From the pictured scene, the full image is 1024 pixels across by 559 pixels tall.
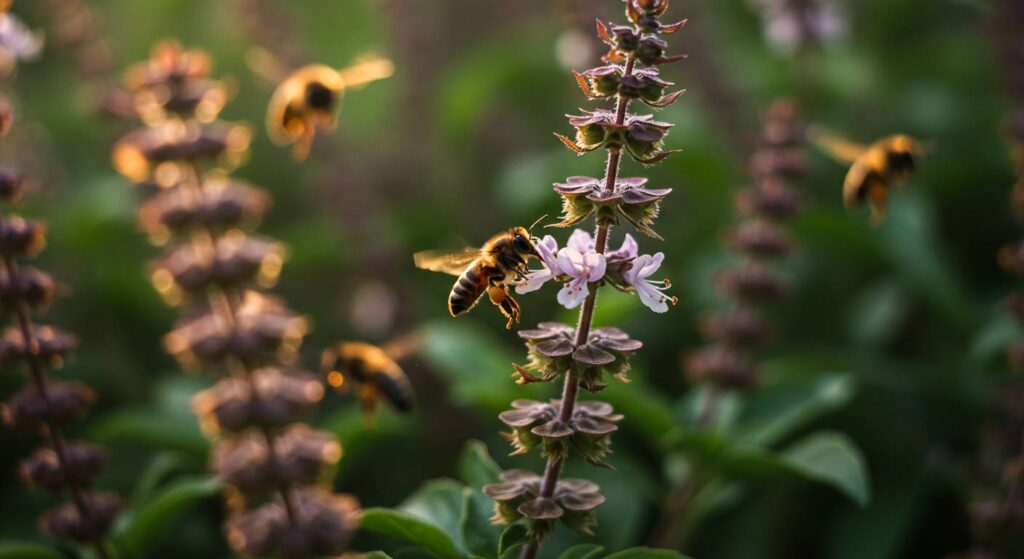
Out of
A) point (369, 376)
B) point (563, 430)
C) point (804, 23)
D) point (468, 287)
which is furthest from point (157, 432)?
point (804, 23)

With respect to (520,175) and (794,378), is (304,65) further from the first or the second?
(794,378)

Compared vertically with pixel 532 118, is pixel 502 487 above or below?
below

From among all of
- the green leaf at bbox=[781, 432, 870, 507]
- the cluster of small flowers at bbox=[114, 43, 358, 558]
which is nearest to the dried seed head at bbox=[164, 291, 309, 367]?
the cluster of small flowers at bbox=[114, 43, 358, 558]

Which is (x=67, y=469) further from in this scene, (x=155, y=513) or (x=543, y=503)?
(x=543, y=503)

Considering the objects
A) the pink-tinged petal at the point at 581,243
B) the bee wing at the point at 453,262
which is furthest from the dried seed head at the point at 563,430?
the bee wing at the point at 453,262

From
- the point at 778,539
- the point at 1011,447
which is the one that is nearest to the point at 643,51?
the point at 1011,447

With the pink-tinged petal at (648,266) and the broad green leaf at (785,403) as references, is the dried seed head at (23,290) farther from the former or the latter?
the broad green leaf at (785,403)
